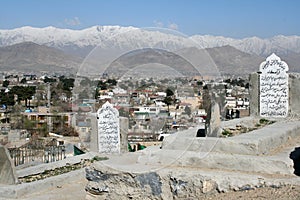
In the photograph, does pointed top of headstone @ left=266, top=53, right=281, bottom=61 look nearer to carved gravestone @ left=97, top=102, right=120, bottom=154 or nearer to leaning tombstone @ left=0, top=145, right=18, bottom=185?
carved gravestone @ left=97, top=102, right=120, bottom=154

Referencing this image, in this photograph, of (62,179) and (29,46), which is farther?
(29,46)

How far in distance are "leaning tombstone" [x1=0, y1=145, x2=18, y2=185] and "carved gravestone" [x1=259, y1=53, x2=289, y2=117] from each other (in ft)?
20.8

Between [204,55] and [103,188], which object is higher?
[204,55]

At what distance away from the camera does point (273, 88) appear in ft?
37.9

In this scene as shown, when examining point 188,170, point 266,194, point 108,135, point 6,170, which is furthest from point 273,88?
point 6,170

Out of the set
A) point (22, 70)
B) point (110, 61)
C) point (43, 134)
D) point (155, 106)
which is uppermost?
point (22, 70)

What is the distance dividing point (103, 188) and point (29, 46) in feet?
167

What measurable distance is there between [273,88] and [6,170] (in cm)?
681

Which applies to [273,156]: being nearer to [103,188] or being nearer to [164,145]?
[164,145]

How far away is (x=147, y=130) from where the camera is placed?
299 inches

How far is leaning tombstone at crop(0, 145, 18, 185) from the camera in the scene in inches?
344

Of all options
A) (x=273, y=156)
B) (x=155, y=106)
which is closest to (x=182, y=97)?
(x=155, y=106)

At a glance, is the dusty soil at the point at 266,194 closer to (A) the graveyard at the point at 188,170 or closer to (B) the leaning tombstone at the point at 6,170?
(A) the graveyard at the point at 188,170

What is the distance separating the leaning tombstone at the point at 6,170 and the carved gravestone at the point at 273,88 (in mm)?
6327
